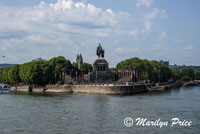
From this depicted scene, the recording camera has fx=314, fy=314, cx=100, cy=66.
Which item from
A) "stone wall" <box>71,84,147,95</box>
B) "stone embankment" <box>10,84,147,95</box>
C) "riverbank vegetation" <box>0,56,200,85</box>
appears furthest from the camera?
"riverbank vegetation" <box>0,56,200,85</box>

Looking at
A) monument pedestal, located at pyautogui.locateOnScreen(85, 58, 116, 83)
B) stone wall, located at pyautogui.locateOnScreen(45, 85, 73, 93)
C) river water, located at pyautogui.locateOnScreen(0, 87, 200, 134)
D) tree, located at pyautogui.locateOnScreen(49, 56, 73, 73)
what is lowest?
river water, located at pyautogui.locateOnScreen(0, 87, 200, 134)

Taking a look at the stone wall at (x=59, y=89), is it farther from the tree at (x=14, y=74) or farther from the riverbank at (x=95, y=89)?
the tree at (x=14, y=74)

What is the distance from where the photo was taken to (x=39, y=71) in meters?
103

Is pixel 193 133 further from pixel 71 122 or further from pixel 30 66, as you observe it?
pixel 30 66

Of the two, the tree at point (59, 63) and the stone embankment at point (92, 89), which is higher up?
the tree at point (59, 63)

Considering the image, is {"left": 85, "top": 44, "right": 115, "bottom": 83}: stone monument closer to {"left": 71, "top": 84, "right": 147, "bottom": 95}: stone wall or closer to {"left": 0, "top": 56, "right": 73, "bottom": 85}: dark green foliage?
{"left": 0, "top": 56, "right": 73, "bottom": 85}: dark green foliage

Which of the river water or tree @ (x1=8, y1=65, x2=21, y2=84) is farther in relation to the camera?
tree @ (x1=8, y1=65, x2=21, y2=84)

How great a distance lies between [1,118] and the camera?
41.4 m

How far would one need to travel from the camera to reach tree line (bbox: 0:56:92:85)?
102781mm

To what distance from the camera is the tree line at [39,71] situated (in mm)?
102781

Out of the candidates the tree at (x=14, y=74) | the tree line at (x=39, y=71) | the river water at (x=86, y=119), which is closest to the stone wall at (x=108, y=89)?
the tree line at (x=39, y=71)

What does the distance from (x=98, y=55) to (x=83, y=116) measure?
7493 centimetres

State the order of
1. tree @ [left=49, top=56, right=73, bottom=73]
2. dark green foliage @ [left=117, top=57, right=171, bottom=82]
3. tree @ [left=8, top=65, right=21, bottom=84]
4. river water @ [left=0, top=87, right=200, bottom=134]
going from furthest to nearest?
dark green foliage @ [left=117, top=57, right=171, bottom=82]
tree @ [left=49, top=56, right=73, bottom=73]
tree @ [left=8, top=65, right=21, bottom=84]
river water @ [left=0, top=87, right=200, bottom=134]

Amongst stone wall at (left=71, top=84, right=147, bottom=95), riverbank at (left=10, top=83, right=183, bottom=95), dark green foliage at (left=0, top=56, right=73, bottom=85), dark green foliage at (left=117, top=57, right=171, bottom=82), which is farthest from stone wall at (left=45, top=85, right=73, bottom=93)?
dark green foliage at (left=117, top=57, right=171, bottom=82)
